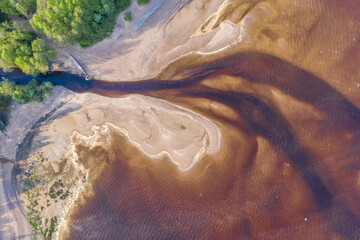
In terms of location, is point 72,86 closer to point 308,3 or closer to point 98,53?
point 98,53

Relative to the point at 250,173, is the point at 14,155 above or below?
above

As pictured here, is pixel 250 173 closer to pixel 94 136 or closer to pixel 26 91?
pixel 94 136

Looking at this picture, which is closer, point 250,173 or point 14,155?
point 250,173

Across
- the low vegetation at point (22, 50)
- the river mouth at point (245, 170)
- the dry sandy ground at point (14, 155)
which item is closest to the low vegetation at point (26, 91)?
the dry sandy ground at point (14, 155)

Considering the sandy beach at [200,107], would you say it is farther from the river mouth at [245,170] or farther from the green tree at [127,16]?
the green tree at [127,16]

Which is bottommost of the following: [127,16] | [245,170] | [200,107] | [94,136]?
[245,170]

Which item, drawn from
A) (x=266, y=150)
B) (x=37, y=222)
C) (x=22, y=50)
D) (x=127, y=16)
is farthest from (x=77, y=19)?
(x=266, y=150)

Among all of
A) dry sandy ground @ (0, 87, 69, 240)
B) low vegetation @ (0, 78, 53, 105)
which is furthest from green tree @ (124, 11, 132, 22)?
dry sandy ground @ (0, 87, 69, 240)

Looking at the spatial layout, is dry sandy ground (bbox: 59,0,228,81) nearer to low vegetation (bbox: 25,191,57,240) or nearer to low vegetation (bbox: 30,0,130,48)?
low vegetation (bbox: 30,0,130,48)
